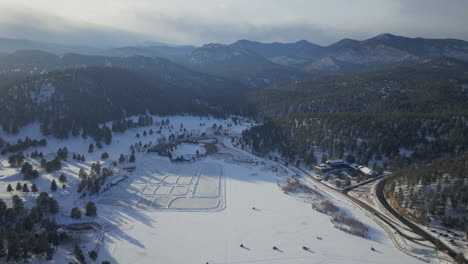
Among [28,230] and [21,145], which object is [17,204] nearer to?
[28,230]

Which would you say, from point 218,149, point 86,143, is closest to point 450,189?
point 218,149

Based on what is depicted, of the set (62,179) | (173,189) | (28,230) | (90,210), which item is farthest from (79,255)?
(62,179)

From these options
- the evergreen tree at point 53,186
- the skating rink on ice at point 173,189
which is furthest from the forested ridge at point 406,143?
the evergreen tree at point 53,186

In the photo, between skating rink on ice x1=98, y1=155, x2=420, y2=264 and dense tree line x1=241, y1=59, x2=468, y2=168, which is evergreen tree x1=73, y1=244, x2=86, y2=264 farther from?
dense tree line x1=241, y1=59, x2=468, y2=168

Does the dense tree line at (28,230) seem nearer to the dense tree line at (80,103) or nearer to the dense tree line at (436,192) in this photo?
the dense tree line at (80,103)

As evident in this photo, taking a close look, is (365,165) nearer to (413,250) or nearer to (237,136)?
(413,250)

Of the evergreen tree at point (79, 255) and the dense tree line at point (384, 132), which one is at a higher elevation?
the dense tree line at point (384, 132)
